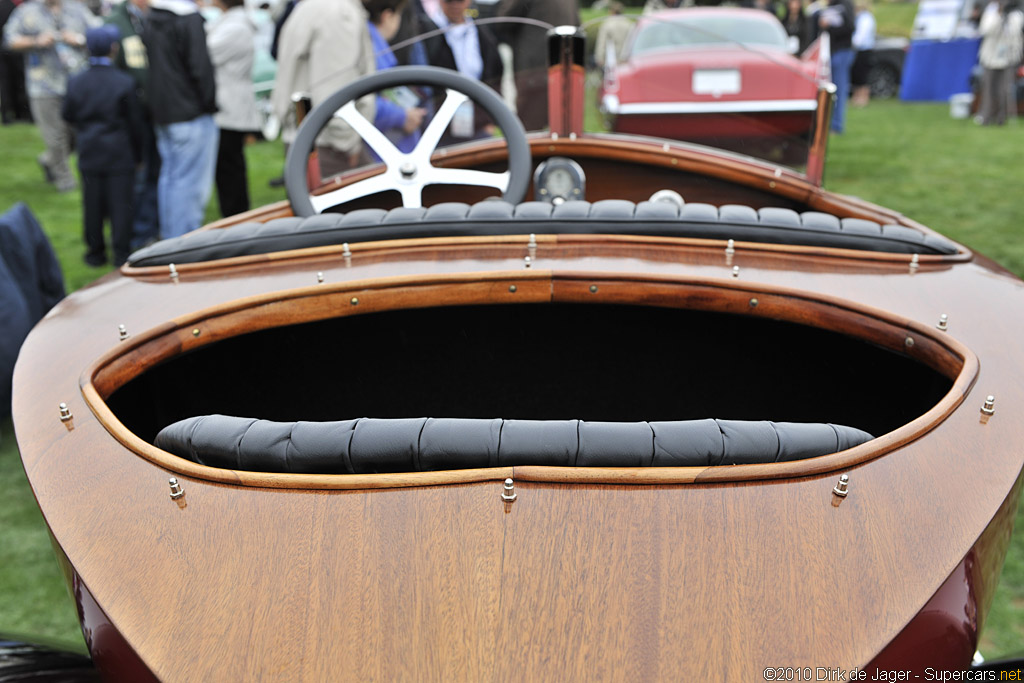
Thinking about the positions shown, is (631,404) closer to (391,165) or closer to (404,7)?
(391,165)

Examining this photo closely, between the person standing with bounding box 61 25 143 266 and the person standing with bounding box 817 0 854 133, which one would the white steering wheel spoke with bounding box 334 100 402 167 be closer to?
the person standing with bounding box 61 25 143 266

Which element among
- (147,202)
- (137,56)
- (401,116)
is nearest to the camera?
(401,116)

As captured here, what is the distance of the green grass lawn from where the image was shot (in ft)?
6.92

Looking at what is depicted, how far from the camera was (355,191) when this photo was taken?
2.34m

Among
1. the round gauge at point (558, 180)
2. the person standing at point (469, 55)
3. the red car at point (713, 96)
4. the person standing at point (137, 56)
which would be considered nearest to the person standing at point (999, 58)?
the red car at point (713, 96)

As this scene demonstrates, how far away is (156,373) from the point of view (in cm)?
157

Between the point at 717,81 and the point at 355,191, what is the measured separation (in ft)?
9.29

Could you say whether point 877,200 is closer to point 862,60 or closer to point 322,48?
point 322,48

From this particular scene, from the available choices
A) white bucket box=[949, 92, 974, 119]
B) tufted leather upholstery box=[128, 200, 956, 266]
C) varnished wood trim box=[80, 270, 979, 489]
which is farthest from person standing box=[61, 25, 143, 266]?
white bucket box=[949, 92, 974, 119]

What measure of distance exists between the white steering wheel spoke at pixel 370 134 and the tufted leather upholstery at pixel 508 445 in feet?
4.82

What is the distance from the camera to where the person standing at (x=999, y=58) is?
28.9 ft

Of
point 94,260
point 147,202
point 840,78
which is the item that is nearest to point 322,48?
point 94,260

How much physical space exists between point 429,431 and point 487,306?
28.1 inches

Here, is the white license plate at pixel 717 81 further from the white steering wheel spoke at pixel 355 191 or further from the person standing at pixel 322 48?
the white steering wheel spoke at pixel 355 191
